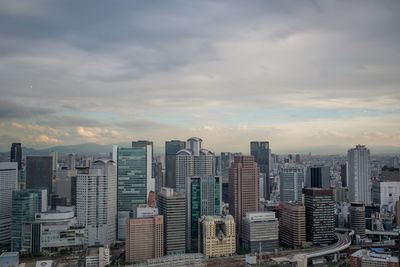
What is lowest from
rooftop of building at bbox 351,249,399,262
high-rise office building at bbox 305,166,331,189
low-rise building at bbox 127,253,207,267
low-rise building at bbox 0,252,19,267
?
low-rise building at bbox 127,253,207,267

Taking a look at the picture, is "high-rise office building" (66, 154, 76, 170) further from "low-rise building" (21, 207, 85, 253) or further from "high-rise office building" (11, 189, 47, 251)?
"low-rise building" (21, 207, 85, 253)

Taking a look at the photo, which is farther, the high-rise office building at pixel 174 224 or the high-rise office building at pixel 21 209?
the high-rise office building at pixel 21 209

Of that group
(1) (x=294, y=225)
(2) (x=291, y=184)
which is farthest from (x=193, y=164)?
(2) (x=291, y=184)

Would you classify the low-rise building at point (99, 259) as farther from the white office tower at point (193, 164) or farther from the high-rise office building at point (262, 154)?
the high-rise office building at point (262, 154)

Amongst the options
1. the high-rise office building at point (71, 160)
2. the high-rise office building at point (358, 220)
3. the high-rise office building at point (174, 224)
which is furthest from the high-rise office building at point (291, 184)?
the high-rise office building at point (71, 160)

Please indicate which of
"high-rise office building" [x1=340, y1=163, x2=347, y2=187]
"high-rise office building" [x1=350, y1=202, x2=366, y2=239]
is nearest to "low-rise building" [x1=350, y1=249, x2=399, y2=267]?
"high-rise office building" [x1=350, y1=202, x2=366, y2=239]
